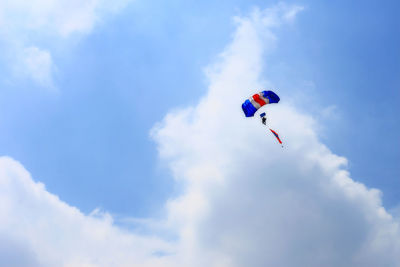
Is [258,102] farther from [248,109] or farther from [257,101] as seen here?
[248,109]

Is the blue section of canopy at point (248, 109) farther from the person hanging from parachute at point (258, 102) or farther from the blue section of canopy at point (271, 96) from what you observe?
the blue section of canopy at point (271, 96)

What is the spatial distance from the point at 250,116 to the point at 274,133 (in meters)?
5.70

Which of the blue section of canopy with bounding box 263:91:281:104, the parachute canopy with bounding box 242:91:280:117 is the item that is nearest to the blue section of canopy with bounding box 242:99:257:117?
the parachute canopy with bounding box 242:91:280:117

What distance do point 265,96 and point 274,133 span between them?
7469mm

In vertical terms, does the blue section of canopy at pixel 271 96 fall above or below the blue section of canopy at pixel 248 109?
above

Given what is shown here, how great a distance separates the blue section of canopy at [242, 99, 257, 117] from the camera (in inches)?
2306

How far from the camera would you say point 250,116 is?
5872cm

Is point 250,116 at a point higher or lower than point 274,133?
higher

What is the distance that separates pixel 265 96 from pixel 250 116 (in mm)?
4856

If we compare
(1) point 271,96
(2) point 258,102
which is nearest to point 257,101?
(2) point 258,102

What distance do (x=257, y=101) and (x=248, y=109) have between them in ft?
7.96

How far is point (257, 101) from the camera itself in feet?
193

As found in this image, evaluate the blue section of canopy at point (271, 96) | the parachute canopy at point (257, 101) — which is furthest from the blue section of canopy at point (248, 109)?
the blue section of canopy at point (271, 96)

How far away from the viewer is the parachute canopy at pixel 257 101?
58.3 metres
